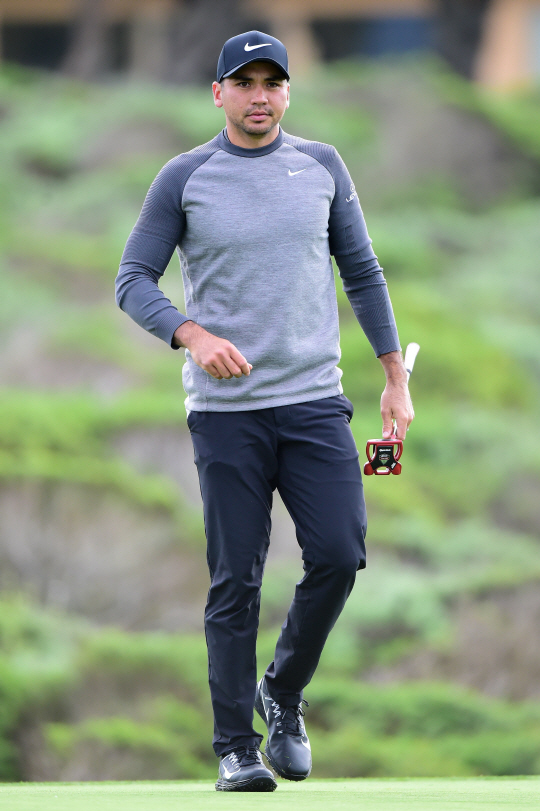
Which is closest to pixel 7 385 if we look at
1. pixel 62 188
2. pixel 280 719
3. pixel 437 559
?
pixel 437 559

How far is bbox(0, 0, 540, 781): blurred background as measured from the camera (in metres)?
7.84

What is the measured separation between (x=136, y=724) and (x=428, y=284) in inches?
295

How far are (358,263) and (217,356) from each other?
75 cm

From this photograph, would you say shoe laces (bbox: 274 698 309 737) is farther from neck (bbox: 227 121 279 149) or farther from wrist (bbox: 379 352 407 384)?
neck (bbox: 227 121 279 149)

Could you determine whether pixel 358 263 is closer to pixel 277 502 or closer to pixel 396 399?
pixel 396 399

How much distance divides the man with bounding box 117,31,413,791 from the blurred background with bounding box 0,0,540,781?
3512 mm

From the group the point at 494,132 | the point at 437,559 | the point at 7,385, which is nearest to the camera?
the point at 437,559

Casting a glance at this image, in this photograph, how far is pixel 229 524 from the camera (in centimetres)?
403

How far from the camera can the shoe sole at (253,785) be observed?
4.00 metres

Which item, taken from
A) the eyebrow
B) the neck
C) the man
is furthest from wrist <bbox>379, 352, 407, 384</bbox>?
the eyebrow

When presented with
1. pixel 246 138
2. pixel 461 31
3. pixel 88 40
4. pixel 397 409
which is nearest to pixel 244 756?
pixel 397 409

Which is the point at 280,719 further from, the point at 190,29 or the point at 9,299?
the point at 190,29

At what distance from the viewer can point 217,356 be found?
374cm

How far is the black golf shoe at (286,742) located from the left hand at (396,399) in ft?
3.00
